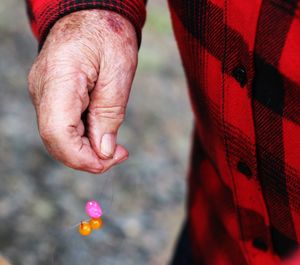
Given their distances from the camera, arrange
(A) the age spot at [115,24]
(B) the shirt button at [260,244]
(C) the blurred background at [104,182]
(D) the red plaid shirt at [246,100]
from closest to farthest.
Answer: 1. (D) the red plaid shirt at [246,100]
2. (A) the age spot at [115,24]
3. (B) the shirt button at [260,244]
4. (C) the blurred background at [104,182]

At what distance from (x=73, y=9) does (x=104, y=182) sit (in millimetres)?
1418

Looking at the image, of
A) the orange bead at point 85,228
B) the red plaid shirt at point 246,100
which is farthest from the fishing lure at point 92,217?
the red plaid shirt at point 246,100

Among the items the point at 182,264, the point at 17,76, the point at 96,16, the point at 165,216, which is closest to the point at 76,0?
the point at 96,16

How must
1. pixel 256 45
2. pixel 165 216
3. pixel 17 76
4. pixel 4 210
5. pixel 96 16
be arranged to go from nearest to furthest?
pixel 256 45 < pixel 96 16 < pixel 4 210 < pixel 165 216 < pixel 17 76

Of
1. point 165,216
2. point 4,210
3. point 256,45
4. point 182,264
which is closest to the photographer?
point 256,45

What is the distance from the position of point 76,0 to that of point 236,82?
349mm

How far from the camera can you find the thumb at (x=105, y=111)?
1.08 metres

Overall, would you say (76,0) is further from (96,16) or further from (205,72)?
(205,72)

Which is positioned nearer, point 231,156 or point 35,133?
→ point 231,156

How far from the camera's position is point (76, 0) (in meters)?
1.16

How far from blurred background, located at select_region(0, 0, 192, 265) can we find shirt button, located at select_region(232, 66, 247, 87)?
100 cm

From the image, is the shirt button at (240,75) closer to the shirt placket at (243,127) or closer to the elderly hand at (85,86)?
the shirt placket at (243,127)

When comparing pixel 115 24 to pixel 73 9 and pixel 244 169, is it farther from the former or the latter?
pixel 244 169

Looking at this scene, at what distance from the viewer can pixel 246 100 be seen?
3.59ft
